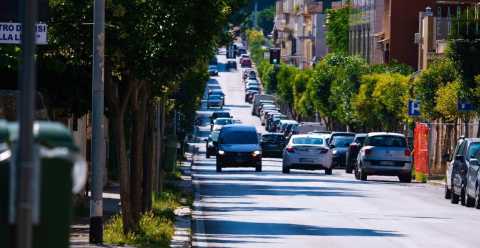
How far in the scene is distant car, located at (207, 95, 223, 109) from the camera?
148 meters

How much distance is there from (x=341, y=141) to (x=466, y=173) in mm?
30044

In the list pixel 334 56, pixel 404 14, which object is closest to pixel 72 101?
pixel 404 14

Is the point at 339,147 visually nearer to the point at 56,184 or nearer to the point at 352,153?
the point at 352,153

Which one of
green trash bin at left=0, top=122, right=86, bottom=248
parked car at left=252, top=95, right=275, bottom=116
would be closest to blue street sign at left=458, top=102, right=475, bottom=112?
green trash bin at left=0, top=122, right=86, bottom=248

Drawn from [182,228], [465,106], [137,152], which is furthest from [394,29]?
[137,152]

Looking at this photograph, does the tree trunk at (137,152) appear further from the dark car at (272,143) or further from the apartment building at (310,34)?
the apartment building at (310,34)

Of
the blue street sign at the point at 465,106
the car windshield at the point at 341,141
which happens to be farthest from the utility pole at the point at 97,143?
the car windshield at the point at 341,141

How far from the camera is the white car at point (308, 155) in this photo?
52.8 m

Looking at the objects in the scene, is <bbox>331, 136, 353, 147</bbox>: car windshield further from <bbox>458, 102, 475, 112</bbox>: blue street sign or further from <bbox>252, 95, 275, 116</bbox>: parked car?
<bbox>252, 95, 275, 116</bbox>: parked car

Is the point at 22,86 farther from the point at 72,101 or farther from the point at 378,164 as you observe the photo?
the point at 378,164

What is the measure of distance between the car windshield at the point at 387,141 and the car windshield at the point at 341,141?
46.3 ft

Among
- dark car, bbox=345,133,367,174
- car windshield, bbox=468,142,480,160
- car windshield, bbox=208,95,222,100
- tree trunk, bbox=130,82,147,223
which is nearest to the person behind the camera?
tree trunk, bbox=130,82,147,223

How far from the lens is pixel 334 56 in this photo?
113125mm

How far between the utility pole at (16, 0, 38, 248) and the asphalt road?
48.0 feet
